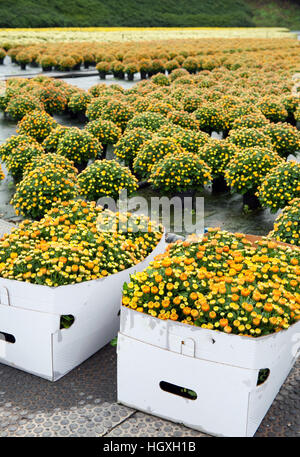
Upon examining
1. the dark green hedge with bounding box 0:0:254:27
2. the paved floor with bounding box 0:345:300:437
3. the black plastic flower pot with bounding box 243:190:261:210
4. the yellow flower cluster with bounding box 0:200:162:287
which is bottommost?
the paved floor with bounding box 0:345:300:437

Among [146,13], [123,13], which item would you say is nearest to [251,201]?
[123,13]

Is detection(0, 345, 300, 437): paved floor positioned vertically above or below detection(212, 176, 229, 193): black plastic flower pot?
below

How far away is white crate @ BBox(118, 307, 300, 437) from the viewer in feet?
8.87

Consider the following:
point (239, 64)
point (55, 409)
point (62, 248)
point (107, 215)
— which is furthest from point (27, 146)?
point (239, 64)

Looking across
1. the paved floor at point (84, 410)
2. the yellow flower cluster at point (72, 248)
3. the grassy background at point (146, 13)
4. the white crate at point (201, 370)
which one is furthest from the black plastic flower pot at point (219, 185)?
the grassy background at point (146, 13)

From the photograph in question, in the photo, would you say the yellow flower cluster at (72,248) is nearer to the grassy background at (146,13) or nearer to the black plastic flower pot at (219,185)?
the black plastic flower pot at (219,185)

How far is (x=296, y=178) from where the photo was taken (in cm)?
618

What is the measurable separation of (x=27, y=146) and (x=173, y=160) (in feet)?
8.52

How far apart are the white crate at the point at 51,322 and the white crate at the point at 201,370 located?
477 mm

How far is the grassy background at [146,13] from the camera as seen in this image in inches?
2215

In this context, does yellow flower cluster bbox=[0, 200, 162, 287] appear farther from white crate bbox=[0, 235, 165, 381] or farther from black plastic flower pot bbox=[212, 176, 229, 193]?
black plastic flower pot bbox=[212, 176, 229, 193]

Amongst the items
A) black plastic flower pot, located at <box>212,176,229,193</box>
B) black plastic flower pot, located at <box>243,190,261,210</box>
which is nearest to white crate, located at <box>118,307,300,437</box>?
black plastic flower pot, located at <box>243,190,261,210</box>

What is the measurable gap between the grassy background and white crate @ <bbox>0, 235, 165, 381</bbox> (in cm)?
5458
